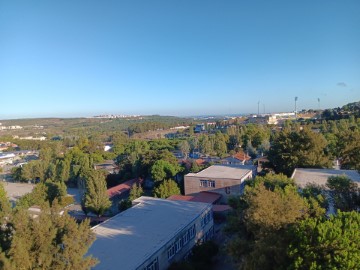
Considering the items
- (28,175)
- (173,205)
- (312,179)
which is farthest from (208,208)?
(28,175)

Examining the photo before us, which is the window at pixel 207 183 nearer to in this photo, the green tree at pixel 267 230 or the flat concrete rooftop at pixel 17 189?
the green tree at pixel 267 230

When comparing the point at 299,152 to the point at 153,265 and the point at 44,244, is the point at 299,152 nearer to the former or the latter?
the point at 153,265

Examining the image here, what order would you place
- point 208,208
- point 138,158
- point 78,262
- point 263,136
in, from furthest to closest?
point 263,136
point 138,158
point 208,208
point 78,262

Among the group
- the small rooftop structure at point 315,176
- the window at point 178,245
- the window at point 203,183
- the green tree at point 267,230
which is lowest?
the window at point 178,245

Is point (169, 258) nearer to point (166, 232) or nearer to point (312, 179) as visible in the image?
point (166, 232)

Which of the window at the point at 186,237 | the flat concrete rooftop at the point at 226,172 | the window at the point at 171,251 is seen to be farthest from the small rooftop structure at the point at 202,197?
the window at the point at 171,251

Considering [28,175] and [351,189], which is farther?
[28,175]
